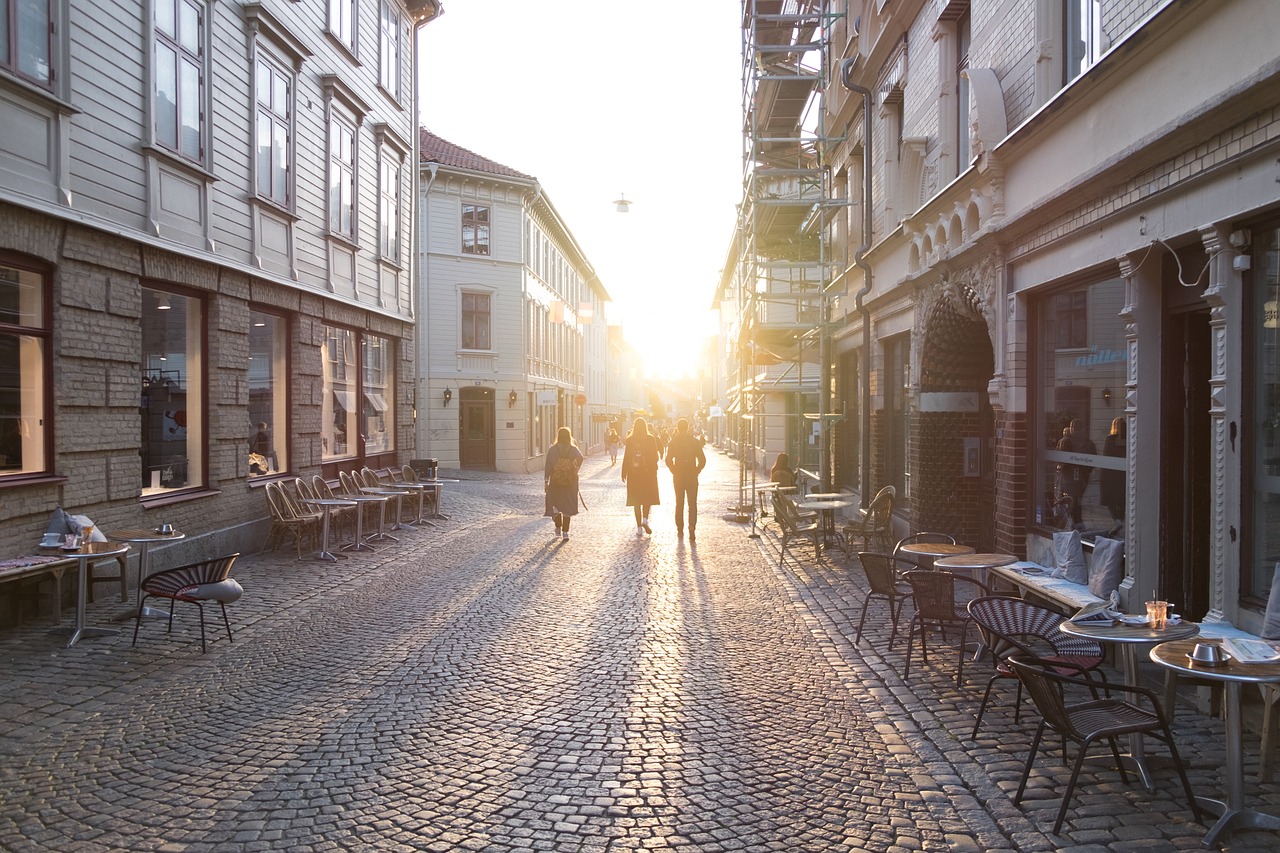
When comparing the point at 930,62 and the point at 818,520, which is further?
the point at 818,520

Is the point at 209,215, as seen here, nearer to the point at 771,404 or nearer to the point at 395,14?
the point at 395,14

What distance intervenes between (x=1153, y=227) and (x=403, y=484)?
12917 mm

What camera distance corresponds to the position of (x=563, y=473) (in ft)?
49.5

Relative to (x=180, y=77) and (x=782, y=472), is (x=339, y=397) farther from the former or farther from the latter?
(x=782, y=472)

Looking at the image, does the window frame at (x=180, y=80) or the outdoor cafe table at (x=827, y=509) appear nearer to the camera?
the window frame at (x=180, y=80)

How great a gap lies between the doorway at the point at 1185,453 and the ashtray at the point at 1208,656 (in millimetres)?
2175

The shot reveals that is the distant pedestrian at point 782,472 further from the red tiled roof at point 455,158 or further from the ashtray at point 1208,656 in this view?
the red tiled roof at point 455,158

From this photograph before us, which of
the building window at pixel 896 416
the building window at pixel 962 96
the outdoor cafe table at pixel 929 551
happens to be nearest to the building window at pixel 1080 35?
the building window at pixel 962 96

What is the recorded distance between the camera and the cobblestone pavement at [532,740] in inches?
170

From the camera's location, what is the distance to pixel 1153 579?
6.65 m

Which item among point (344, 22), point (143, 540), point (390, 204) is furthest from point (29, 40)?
point (390, 204)

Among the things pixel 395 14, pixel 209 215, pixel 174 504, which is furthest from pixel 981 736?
pixel 395 14

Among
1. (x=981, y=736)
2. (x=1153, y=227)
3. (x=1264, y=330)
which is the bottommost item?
(x=981, y=736)

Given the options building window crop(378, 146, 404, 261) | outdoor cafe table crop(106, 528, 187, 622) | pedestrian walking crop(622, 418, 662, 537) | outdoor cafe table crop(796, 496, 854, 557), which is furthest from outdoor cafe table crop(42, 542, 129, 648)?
building window crop(378, 146, 404, 261)
